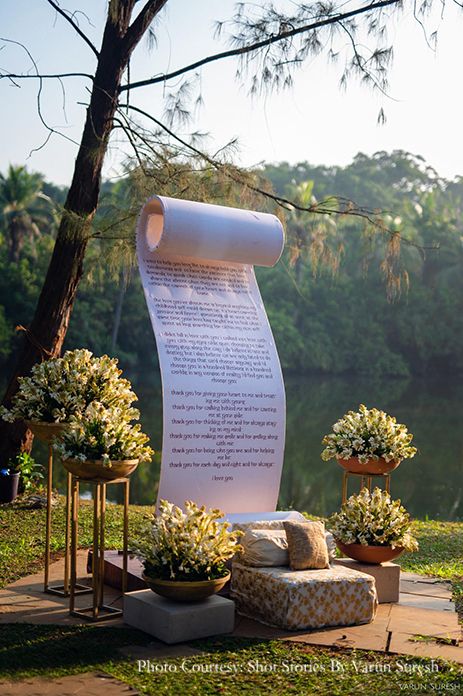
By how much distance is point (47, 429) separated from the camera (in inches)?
207

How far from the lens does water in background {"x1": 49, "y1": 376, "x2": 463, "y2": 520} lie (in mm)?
12812

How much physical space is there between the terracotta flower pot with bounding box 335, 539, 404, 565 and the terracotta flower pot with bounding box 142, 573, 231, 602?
1.19 metres

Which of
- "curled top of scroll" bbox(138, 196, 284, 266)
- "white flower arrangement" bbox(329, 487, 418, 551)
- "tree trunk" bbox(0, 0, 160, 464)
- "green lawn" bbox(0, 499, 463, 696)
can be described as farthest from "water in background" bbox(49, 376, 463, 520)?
"green lawn" bbox(0, 499, 463, 696)

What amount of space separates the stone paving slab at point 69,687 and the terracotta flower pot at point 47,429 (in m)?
1.65

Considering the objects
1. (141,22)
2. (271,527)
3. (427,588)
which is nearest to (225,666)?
(271,527)

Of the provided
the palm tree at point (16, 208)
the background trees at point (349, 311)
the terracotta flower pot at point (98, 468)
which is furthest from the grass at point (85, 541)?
the palm tree at point (16, 208)

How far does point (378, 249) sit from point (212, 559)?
2672cm

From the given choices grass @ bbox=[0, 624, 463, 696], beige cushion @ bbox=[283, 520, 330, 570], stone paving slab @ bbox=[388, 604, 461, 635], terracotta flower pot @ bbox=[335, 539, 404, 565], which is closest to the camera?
grass @ bbox=[0, 624, 463, 696]

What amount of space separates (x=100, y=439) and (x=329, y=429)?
1596 cm

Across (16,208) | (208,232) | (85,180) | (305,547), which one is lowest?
(305,547)

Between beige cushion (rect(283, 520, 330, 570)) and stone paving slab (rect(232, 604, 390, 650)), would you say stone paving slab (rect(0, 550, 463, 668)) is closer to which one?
stone paving slab (rect(232, 604, 390, 650))

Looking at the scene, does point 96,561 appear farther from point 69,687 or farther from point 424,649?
point 424,649

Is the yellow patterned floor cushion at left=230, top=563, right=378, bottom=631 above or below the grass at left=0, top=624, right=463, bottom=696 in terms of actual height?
above

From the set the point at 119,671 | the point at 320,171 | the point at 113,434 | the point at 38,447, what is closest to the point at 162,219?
the point at 113,434
